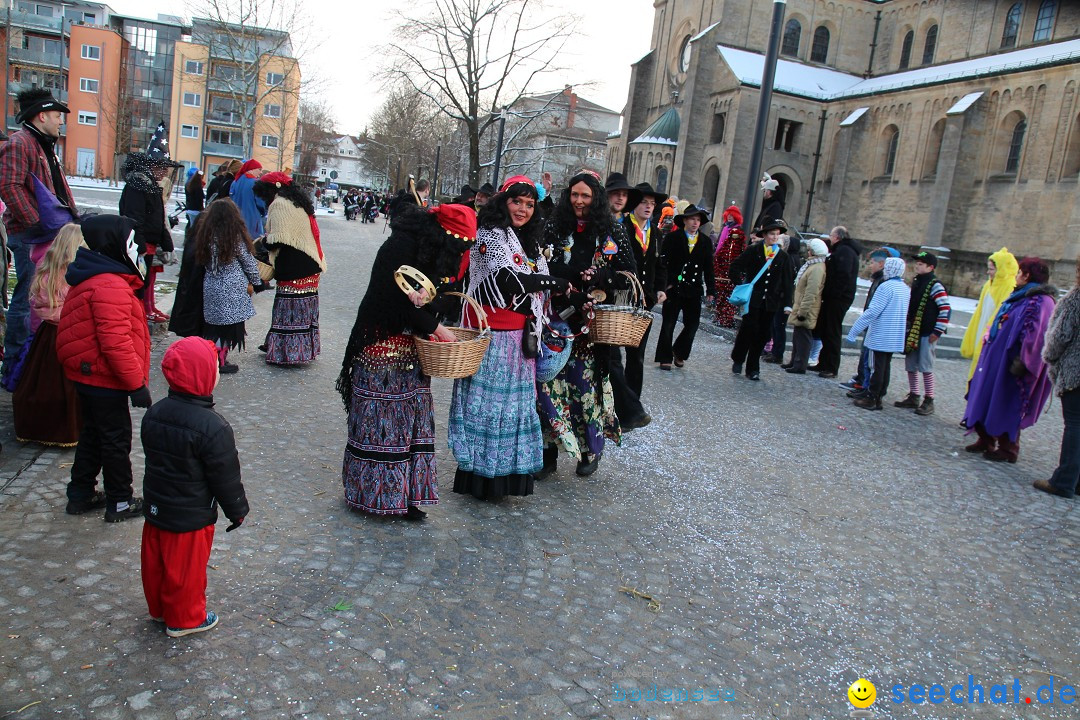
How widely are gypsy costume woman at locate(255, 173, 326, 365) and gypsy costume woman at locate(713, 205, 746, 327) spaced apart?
26.0 feet

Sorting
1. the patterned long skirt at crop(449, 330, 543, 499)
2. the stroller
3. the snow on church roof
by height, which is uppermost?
the snow on church roof

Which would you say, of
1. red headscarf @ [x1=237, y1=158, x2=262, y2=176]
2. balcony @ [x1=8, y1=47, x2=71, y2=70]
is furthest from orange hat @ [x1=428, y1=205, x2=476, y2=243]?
balcony @ [x1=8, y1=47, x2=71, y2=70]

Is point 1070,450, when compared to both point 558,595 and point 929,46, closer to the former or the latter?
point 558,595

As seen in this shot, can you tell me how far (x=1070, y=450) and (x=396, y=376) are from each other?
5803 millimetres

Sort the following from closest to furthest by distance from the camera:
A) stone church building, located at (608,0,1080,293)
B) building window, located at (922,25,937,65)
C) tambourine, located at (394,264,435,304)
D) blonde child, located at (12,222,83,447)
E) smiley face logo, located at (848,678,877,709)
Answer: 1. smiley face logo, located at (848,678,877,709)
2. tambourine, located at (394,264,435,304)
3. blonde child, located at (12,222,83,447)
4. stone church building, located at (608,0,1080,293)
5. building window, located at (922,25,937,65)

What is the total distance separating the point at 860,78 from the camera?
134ft

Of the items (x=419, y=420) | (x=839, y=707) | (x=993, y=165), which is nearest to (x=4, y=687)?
(x=419, y=420)

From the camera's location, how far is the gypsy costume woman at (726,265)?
1325 cm

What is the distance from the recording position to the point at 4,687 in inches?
106

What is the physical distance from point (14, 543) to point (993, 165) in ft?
113

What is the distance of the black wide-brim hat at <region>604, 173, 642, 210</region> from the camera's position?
612 cm

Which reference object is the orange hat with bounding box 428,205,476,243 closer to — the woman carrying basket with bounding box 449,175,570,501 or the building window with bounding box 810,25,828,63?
the woman carrying basket with bounding box 449,175,570,501

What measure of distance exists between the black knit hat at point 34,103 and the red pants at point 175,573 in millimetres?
4471

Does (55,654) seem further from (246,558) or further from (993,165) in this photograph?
(993,165)
